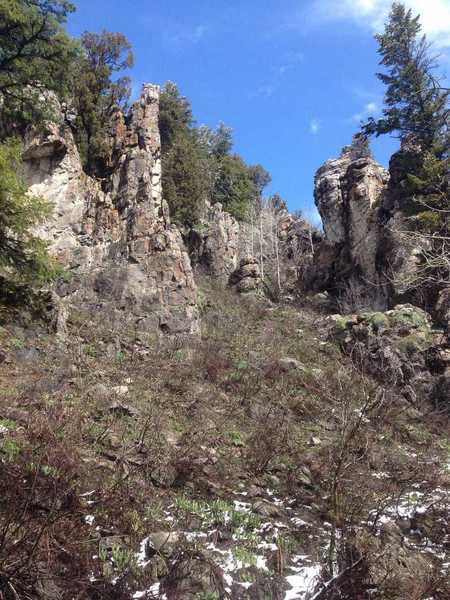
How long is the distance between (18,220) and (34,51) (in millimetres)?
8334

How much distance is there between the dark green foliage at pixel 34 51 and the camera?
512 inches

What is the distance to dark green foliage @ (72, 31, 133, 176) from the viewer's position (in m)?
21.6

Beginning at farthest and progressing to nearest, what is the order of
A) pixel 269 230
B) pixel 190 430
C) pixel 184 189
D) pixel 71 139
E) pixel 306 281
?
1. pixel 269 230
2. pixel 306 281
3. pixel 184 189
4. pixel 71 139
5. pixel 190 430

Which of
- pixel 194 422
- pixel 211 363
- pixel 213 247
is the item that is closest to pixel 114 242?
pixel 211 363

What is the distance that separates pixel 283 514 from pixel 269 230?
35.6 m

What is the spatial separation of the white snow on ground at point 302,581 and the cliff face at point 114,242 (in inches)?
467

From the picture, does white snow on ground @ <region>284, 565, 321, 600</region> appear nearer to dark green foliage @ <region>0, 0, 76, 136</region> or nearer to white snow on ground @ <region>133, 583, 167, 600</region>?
white snow on ground @ <region>133, 583, 167, 600</region>

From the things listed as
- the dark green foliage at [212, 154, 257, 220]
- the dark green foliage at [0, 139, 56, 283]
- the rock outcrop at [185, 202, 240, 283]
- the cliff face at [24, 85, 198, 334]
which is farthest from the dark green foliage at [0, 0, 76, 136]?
the dark green foliage at [212, 154, 257, 220]

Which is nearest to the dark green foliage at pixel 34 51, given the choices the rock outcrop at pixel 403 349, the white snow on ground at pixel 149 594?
the rock outcrop at pixel 403 349

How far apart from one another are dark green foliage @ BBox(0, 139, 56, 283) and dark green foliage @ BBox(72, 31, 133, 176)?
503 inches

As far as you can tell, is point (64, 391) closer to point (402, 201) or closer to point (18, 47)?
point (18, 47)

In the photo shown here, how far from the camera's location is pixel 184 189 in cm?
2934

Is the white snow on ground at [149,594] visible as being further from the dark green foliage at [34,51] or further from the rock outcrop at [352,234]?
the rock outcrop at [352,234]

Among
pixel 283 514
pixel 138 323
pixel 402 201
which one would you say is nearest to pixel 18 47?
pixel 138 323
